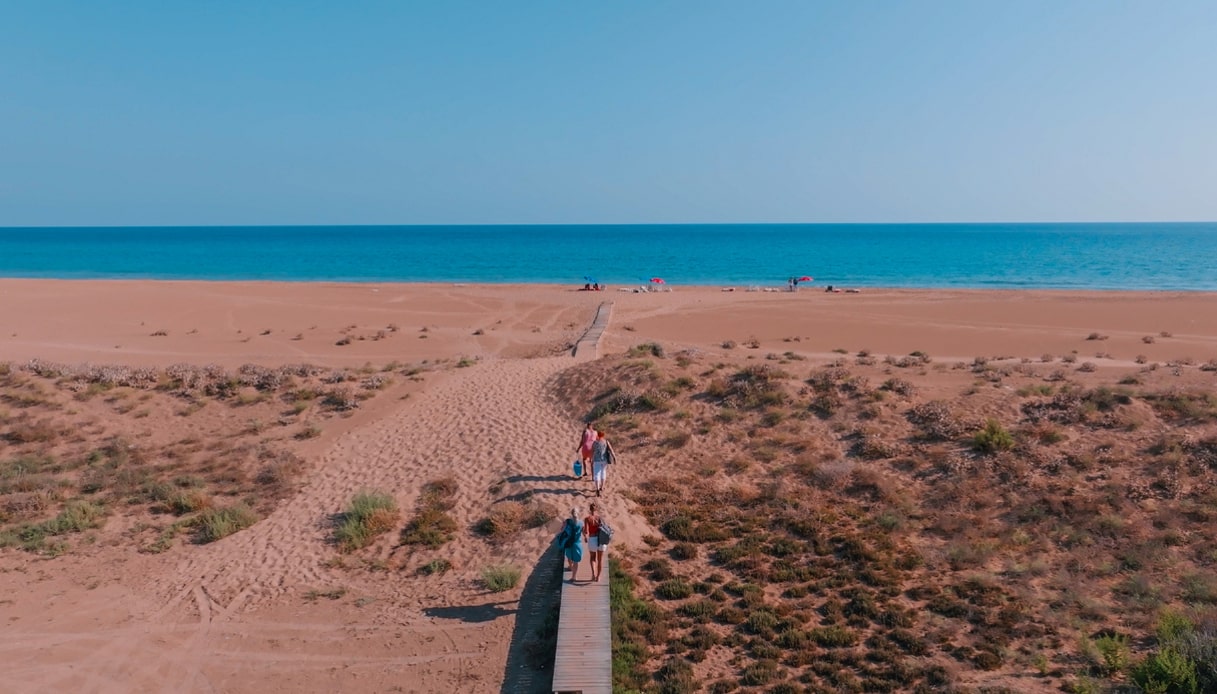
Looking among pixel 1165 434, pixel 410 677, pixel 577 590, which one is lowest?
pixel 410 677

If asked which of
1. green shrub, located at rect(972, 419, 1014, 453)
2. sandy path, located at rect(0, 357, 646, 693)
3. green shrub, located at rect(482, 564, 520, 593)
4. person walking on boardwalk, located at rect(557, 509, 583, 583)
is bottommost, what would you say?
sandy path, located at rect(0, 357, 646, 693)

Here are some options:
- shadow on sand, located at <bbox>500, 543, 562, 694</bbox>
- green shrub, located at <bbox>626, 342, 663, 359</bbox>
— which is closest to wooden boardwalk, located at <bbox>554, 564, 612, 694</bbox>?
shadow on sand, located at <bbox>500, 543, 562, 694</bbox>

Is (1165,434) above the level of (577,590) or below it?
above

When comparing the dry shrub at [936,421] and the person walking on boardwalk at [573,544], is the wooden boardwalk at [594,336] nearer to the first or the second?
the dry shrub at [936,421]

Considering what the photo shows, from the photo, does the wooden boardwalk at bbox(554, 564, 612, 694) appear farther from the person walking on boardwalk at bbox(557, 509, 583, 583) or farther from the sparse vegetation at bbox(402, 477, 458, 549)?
the sparse vegetation at bbox(402, 477, 458, 549)

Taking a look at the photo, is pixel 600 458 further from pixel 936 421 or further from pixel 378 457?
pixel 936 421

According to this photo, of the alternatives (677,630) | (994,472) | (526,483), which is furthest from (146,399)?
(994,472)

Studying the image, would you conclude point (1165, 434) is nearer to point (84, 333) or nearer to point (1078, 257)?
point (84, 333)
